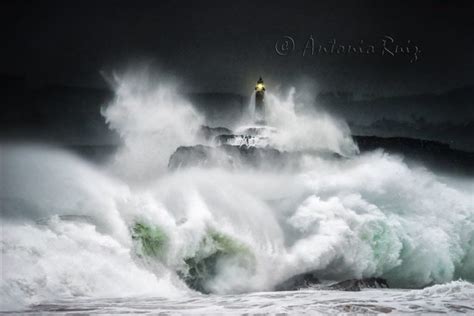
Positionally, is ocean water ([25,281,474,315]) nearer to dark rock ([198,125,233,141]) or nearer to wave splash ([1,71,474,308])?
wave splash ([1,71,474,308])

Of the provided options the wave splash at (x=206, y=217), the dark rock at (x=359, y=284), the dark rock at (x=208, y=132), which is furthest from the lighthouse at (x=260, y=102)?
the dark rock at (x=359, y=284)

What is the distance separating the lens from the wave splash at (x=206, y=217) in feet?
25.8

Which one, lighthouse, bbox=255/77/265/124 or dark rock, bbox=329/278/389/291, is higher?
lighthouse, bbox=255/77/265/124

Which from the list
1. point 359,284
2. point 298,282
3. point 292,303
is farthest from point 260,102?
point 292,303

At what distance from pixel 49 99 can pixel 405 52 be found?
20.5ft

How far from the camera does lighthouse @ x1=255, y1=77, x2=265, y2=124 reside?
998 centimetres

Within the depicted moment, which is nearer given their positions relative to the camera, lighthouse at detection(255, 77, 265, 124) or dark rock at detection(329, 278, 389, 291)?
dark rock at detection(329, 278, 389, 291)

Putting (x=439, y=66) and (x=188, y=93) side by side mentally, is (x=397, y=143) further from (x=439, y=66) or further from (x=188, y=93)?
(x=188, y=93)

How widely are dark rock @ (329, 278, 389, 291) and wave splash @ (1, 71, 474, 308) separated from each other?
272mm

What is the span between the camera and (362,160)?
10766mm

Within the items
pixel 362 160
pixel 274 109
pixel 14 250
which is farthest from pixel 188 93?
pixel 14 250
